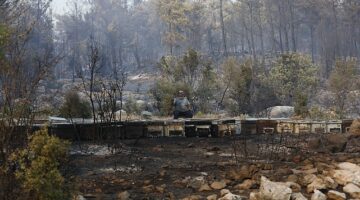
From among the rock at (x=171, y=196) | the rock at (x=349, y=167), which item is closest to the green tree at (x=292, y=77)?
the rock at (x=349, y=167)

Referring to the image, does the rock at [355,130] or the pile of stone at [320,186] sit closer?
the pile of stone at [320,186]

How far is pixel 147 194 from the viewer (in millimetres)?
6270

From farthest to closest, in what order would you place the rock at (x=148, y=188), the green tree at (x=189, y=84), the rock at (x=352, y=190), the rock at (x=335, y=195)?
the green tree at (x=189, y=84)
the rock at (x=148, y=188)
the rock at (x=352, y=190)
the rock at (x=335, y=195)

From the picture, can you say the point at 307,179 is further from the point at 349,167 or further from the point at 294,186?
the point at 349,167

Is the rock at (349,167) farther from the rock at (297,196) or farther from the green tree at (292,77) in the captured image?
the green tree at (292,77)

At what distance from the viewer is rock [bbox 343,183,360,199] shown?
6290 mm

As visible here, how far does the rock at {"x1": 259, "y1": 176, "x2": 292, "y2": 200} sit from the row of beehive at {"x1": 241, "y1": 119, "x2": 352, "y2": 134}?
7.04 metres

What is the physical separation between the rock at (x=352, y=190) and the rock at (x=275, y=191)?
109 centimetres

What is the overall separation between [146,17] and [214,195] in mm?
70754

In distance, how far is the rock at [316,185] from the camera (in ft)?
20.8

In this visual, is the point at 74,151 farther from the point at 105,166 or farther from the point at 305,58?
the point at 305,58

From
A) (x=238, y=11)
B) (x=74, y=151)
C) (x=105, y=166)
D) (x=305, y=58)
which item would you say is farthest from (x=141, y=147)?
(x=238, y=11)

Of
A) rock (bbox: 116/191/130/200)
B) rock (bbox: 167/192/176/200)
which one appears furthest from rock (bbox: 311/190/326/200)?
rock (bbox: 116/191/130/200)

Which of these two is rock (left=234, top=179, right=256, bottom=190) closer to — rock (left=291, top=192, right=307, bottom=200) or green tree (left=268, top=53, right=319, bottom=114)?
rock (left=291, top=192, right=307, bottom=200)
